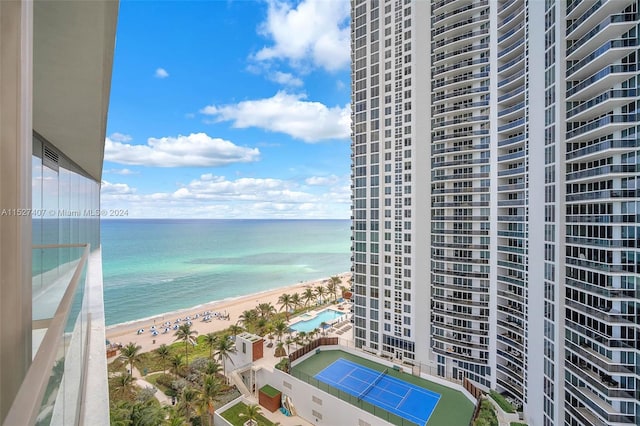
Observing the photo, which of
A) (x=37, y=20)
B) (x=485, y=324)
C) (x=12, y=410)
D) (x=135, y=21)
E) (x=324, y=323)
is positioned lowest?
(x=324, y=323)

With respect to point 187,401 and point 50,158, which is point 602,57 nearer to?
point 50,158

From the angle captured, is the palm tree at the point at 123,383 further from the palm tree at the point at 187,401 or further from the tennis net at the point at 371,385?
the tennis net at the point at 371,385

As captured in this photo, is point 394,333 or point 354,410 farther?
point 394,333

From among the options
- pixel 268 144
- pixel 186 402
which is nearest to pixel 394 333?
pixel 186 402

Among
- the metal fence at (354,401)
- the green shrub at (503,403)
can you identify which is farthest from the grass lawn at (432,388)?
the green shrub at (503,403)

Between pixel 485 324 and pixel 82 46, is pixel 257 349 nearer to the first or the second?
pixel 485 324

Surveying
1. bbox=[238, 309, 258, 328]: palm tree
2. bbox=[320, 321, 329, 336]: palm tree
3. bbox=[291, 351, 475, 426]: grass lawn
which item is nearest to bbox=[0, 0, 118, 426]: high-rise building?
bbox=[291, 351, 475, 426]: grass lawn
